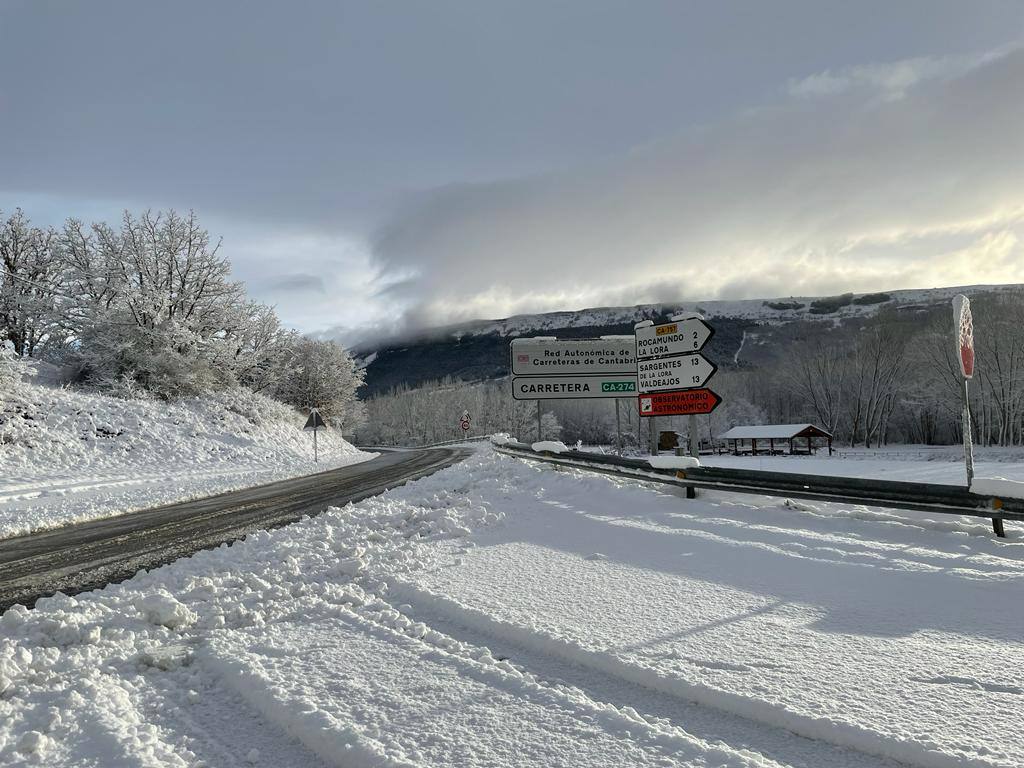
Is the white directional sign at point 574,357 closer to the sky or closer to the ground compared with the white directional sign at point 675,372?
closer to the sky

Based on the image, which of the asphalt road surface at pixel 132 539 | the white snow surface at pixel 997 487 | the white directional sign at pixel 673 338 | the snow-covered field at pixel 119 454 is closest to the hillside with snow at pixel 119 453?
the snow-covered field at pixel 119 454

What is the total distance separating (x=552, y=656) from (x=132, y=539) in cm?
831

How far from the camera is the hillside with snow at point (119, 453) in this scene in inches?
610

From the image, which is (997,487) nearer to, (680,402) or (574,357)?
(680,402)

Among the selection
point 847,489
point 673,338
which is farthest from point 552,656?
point 673,338

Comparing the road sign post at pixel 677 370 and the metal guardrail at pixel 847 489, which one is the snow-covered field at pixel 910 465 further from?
the metal guardrail at pixel 847 489

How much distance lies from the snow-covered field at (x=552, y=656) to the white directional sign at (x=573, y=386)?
35.1ft

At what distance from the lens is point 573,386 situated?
1848cm

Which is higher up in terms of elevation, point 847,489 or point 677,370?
point 677,370

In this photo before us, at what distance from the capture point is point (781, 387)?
96.8 metres

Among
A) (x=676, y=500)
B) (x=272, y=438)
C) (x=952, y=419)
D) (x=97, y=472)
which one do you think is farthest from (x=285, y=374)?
(x=952, y=419)

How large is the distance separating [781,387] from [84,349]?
302ft

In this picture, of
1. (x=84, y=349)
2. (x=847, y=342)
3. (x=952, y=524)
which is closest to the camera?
(x=952, y=524)

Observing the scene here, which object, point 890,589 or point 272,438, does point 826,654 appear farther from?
point 272,438
